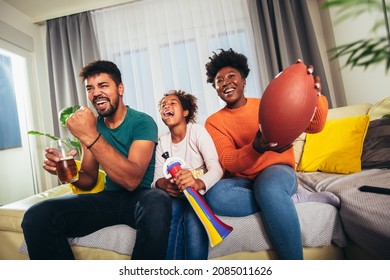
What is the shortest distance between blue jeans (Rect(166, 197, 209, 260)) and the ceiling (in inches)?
82.0

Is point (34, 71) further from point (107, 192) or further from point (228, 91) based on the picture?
point (228, 91)

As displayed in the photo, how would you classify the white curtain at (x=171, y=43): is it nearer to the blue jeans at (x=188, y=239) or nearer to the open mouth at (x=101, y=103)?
the open mouth at (x=101, y=103)

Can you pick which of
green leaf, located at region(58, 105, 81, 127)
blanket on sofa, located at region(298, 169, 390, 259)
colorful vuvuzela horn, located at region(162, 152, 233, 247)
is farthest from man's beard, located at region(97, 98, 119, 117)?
green leaf, located at region(58, 105, 81, 127)

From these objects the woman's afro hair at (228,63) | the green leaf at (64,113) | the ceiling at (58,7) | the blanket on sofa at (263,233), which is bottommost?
the blanket on sofa at (263,233)

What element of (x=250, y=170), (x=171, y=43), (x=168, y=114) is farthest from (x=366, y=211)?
(x=171, y=43)

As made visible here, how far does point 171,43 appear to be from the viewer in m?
2.18

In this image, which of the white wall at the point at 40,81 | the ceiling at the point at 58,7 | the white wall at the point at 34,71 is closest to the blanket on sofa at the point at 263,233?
the white wall at the point at 40,81

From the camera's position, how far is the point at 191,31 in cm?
217

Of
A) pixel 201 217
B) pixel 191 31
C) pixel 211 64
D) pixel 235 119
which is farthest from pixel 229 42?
pixel 201 217

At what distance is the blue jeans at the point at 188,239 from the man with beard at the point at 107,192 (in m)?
0.05

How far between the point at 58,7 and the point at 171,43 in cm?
99

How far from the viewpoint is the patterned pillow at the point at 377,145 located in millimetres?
1058

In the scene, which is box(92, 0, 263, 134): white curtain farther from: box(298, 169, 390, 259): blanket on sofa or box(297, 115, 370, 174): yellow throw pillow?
box(298, 169, 390, 259): blanket on sofa

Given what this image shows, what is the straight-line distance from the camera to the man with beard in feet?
2.32
